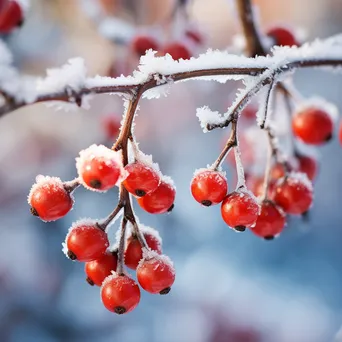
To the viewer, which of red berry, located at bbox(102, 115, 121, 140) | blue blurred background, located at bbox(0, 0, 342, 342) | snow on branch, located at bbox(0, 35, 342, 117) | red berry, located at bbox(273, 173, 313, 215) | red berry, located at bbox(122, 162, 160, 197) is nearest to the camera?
snow on branch, located at bbox(0, 35, 342, 117)

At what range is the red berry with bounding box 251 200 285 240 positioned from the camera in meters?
0.85

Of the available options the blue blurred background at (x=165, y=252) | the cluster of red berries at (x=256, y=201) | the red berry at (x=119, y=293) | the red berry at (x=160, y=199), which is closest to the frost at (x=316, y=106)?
the cluster of red berries at (x=256, y=201)

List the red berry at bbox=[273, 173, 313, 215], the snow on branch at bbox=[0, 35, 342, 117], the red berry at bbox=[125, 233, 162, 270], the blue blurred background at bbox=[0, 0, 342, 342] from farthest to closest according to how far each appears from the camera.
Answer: the blue blurred background at bbox=[0, 0, 342, 342] → the red berry at bbox=[273, 173, 313, 215] → the red berry at bbox=[125, 233, 162, 270] → the snow on branch at bbox=[0, 35, 342, 117]

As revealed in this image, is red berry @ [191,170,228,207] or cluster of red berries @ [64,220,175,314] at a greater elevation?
red berry @ [191,170,228,207]

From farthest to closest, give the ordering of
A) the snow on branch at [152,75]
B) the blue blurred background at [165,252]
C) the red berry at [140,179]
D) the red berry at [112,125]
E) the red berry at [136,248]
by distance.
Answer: the blue blurred background at [165,252] → the red berry at [112,125] → the red berry at [136,248] → the red berry at [140,179] → the snow on branch at [152,75]

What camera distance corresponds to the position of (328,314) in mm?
3246

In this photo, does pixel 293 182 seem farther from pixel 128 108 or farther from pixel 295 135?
pixel 128 108

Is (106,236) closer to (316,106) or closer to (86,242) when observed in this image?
(86,242)

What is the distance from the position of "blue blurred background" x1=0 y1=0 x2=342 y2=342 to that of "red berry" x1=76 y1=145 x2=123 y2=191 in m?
1.73

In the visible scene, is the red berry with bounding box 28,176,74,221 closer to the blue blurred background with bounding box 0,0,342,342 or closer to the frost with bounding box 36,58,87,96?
the frost with bounding box 36,58,87,96

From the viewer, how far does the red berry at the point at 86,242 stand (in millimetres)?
713

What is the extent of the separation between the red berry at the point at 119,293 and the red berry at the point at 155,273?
19 mm

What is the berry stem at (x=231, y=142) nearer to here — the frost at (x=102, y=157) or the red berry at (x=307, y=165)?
the frost at (x=102, y=157)

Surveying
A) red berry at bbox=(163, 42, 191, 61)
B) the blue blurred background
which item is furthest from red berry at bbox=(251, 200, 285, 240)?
the blue blurred background
